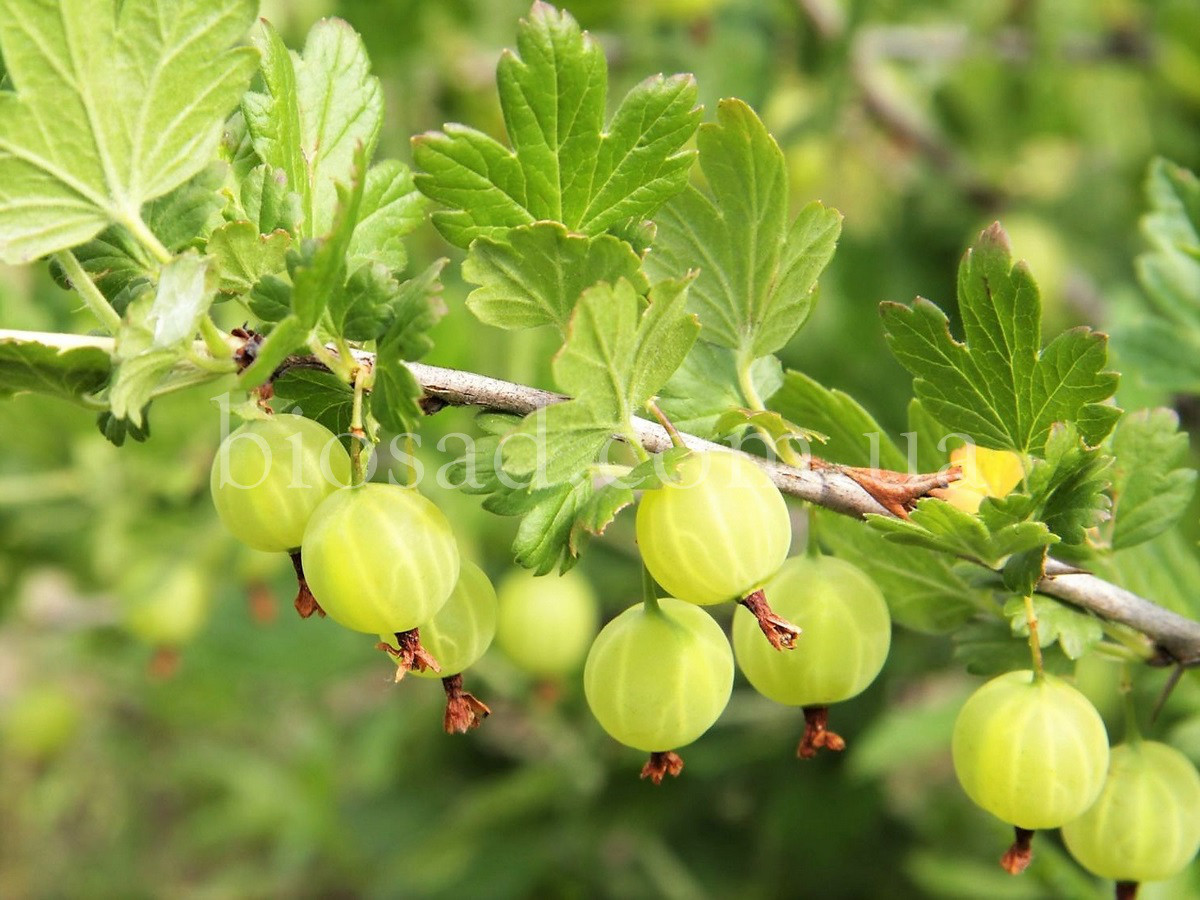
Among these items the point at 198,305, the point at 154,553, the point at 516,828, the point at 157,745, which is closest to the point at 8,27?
the point at 198,305

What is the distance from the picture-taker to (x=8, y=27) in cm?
59

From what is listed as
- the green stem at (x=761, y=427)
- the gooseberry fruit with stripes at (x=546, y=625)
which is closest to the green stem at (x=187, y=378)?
the green stem at (x=761, y=427)

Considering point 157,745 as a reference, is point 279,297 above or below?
above

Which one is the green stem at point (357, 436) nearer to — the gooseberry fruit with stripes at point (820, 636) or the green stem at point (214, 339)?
the green stem at point (214, 339)

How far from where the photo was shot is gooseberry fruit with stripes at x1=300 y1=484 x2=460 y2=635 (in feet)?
2.13

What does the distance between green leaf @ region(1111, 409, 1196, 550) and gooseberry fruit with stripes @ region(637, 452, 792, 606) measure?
325mm

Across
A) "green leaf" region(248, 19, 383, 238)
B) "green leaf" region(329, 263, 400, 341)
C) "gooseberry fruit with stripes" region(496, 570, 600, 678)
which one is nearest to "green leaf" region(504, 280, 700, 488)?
"green leaf" region(329, 263, 400, 341)

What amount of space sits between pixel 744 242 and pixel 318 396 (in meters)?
0.30

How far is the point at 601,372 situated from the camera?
0.65 meters

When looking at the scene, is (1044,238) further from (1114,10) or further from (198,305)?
(198,305)

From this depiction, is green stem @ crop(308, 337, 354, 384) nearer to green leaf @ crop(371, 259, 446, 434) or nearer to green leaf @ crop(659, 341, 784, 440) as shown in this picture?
green leaf @ crop(371, 259, 446, 434)

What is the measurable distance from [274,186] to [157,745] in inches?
100

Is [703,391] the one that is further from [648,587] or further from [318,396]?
[318,396]

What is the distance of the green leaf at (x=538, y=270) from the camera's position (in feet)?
2.16
